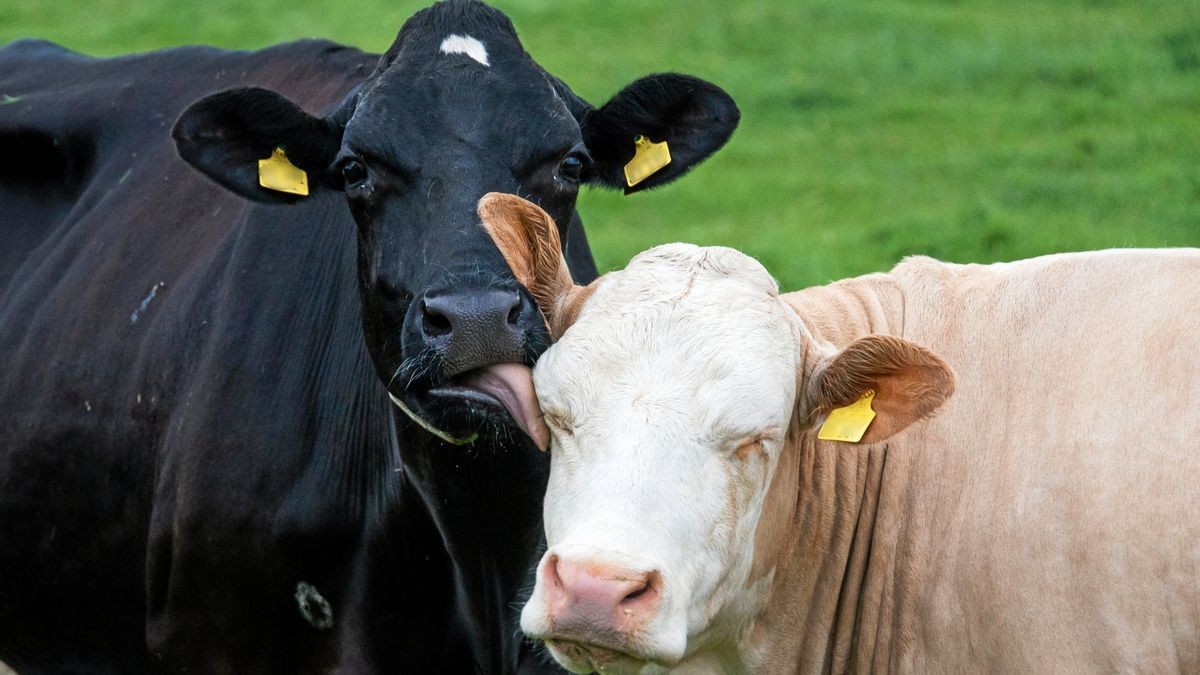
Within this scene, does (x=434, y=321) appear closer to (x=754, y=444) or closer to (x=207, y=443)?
(x=754, y=444)

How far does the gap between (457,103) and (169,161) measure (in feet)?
6.59

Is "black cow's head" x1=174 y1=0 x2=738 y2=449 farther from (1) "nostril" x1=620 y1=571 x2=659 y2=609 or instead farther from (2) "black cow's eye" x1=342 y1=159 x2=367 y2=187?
(1) "nostril" x1=620 y1=571 x2=659 y2=609

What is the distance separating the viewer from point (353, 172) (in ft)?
17.5

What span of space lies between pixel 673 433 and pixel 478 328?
0.87 m

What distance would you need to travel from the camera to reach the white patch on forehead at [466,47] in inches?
215

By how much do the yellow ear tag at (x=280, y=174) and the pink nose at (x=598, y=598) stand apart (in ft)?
7.01

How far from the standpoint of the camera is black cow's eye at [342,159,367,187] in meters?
5.31

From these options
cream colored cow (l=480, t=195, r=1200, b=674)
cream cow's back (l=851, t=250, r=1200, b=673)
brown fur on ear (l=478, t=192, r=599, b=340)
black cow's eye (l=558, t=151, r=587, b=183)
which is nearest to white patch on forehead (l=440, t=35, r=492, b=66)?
black cow's eye (l=558, t=151, r=587, b=183)

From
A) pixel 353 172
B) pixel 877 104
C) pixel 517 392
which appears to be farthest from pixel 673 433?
pixel 877 104

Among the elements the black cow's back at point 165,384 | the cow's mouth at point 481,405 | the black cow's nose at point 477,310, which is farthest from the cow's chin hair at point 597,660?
the black cow's back at point 165,384

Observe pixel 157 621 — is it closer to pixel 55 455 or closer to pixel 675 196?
pixel 55 455

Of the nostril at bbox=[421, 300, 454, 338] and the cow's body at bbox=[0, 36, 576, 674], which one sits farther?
the cow's body at bbox=[0, 36, 576, 674]

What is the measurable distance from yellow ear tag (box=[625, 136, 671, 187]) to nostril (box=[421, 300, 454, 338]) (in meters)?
1.25

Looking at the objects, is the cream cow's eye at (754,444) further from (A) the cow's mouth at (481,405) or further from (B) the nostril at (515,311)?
(B) the nostril at (515,311)
